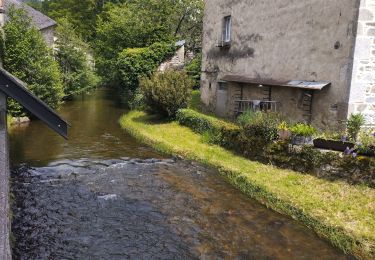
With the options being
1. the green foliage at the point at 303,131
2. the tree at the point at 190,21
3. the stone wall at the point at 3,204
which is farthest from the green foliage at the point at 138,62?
the stone wall at the point at 3,204

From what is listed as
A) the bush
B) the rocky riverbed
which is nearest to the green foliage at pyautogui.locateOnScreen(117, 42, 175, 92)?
the bush

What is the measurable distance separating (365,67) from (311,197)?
5030 mm

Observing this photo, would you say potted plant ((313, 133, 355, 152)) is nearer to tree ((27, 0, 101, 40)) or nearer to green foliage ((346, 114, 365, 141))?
green foliage ((346, 114, 365, 141))

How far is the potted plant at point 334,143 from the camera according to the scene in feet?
35.2

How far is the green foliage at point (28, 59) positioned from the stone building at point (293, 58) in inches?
377

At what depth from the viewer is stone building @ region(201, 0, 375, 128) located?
11898 mm

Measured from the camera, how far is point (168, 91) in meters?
19.6

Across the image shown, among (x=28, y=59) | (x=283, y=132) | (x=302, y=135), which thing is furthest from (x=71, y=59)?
(x=302, y=135)

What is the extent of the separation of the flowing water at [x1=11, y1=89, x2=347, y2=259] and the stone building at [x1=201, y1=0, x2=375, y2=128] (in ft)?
16.0

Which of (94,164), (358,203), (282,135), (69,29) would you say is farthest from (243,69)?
(69,29)

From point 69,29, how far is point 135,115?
11845 millimetres

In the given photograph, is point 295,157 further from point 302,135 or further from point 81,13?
point 81,13

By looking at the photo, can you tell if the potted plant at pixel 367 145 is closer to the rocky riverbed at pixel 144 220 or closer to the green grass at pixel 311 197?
the green grass at pixel 311 197

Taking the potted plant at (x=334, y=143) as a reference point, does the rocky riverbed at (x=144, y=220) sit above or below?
below
